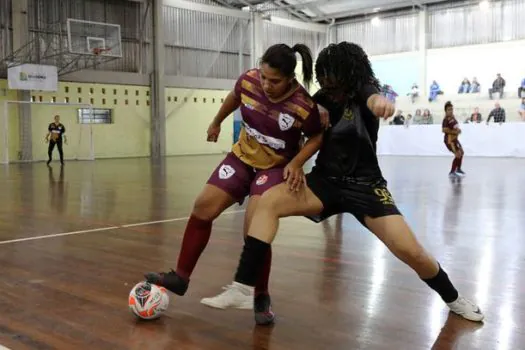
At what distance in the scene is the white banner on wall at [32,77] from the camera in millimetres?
21781

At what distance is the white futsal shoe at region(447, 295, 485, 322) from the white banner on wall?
21095mm

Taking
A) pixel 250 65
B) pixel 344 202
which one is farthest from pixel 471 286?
pixel 250 65

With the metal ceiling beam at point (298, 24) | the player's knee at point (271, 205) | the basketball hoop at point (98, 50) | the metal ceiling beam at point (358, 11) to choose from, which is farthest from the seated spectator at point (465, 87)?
the player's knee at point (271, 205)

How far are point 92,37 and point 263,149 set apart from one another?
21705 millimetres

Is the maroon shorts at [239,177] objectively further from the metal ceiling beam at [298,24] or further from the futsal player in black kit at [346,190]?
the metal ceiling beam at [298,24]

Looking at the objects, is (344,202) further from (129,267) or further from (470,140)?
(470,140)

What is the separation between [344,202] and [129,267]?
213 cm

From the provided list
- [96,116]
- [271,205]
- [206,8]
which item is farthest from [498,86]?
[271,205]

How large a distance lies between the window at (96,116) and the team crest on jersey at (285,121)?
79.5ft

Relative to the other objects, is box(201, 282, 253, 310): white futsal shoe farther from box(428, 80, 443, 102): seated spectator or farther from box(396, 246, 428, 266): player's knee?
box(428, 80, 443, 102): seated spectator

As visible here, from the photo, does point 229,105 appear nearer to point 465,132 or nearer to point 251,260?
point 251,260

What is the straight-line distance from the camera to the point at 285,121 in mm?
3314

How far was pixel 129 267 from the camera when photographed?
184 inches

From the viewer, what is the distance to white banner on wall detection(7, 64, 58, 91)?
71.5ft
